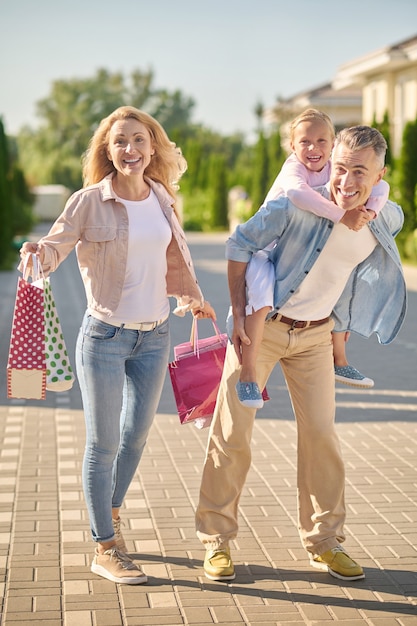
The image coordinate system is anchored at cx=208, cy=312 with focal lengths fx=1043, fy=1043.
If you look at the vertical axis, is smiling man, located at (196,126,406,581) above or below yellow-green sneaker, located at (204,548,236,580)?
above

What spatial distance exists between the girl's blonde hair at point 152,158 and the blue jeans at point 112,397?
25.8 inches

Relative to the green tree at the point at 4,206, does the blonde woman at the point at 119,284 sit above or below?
above

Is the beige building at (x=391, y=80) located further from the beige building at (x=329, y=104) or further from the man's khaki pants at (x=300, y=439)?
the man's khaki pants at (x=300, y=439)

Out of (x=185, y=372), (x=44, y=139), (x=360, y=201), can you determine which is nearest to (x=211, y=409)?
(x=185, y=372)

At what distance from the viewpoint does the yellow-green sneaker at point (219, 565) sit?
15.1ft

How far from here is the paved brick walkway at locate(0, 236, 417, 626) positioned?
426cm

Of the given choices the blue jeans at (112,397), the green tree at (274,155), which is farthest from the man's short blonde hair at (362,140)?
the green tree at (274,155)

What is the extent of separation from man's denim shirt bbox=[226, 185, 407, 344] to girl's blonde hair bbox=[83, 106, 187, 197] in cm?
53

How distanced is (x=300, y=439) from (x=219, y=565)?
669 millimetres

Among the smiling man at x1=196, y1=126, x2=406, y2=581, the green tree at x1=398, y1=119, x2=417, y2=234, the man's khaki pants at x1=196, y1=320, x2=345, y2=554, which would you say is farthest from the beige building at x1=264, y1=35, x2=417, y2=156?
the man's khaki pants at x1=196, y1=320, x2=345, y2=554

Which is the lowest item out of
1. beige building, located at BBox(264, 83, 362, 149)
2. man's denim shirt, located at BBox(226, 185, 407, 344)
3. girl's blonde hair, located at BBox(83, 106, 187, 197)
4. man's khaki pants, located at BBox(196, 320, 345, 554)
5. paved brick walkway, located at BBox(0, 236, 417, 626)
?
beige building, located at BBox(264, 83, 362, 149)

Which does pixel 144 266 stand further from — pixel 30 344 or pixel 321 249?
pixel 321 249

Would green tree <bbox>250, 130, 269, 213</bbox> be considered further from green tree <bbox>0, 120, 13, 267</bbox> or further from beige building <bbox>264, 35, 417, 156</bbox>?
green tree <bbox>0, 120, 13, 267</bbox>

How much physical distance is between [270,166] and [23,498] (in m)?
37.5
